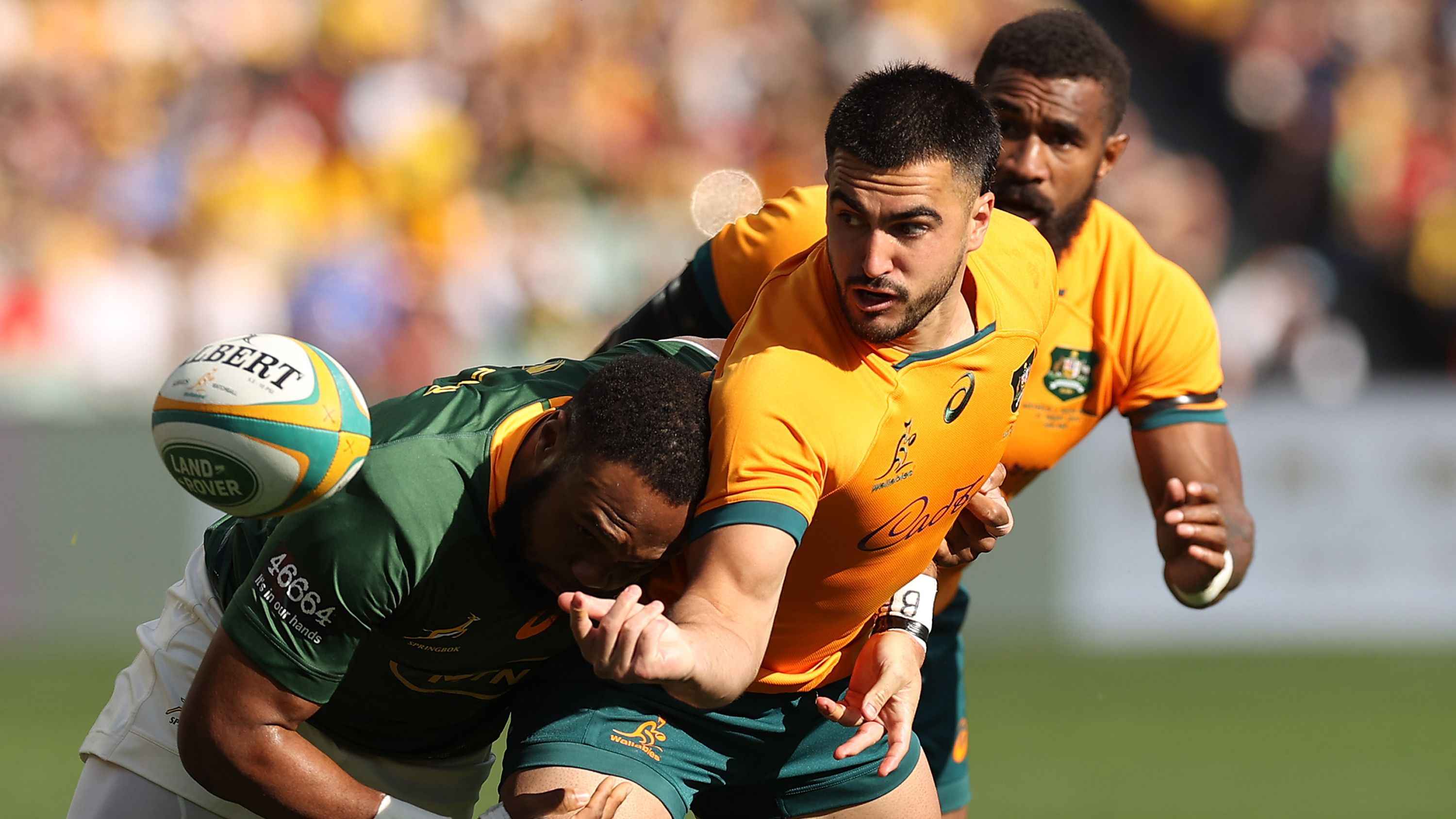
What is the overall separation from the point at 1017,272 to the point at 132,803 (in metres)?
2.96

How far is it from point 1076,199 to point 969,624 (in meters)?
8.05

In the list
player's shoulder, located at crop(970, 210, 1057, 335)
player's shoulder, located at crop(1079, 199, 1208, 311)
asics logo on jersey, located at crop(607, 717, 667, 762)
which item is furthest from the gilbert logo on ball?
player's shoulder, located at crop(1079, 199, 1208, 311)

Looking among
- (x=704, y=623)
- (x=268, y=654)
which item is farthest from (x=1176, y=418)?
(x=268, y=654)

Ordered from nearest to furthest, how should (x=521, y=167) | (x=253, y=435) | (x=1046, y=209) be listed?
(x=253, y=435)
(x=1046, y=209)
(x=521, y=167)

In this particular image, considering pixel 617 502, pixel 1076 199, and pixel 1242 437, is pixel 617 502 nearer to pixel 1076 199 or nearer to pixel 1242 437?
pixel 1076 199

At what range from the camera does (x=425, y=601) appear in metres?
4.59

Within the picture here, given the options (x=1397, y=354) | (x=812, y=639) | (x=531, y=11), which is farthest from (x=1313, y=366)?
(x=812, y=639)

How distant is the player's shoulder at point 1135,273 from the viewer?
20.5 feet

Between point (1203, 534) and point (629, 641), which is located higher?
point (1203, 534)

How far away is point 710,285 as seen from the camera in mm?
5793

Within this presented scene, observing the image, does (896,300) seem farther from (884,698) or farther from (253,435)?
(253,435)

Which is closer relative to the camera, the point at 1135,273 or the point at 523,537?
the point at 523,537

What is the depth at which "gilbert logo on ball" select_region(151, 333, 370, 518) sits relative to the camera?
4.32m

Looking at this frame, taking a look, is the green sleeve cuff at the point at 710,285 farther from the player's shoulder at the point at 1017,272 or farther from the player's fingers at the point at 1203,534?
the player's fingers at the point at 1203,534
